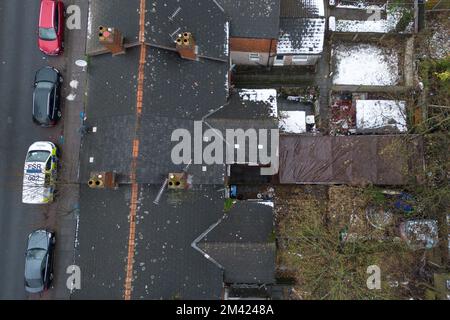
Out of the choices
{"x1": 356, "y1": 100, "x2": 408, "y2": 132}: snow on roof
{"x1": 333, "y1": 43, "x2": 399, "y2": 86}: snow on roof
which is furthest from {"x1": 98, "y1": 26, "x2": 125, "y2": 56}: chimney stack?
{"x1": 356, "y1": 100, "x2": 408, "y2": 132}: snow on roof

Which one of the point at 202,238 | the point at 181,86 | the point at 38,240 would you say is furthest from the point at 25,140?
the point at 202,238

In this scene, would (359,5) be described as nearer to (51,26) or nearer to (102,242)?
(51,26)

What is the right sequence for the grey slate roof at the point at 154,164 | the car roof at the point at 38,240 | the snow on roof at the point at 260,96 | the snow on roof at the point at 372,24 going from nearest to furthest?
the grey slate roof at the point at 154,164 < the snow on roof at the point at 260,96 < the car roof at the point at 38,240 < the snow on roof at the point at 372,24

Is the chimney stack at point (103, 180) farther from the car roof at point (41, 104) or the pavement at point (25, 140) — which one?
the car roof at point (41, 104)

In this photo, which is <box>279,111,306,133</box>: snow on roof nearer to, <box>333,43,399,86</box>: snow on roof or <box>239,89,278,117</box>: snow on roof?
<box>239,89,278,117</box>: snow on roof

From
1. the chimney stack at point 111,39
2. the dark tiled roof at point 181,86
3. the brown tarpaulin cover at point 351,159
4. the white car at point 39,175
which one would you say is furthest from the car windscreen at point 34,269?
the brown tarpaulin cover at point 351,159

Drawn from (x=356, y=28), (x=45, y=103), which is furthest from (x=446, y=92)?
(x=45, y=103)
